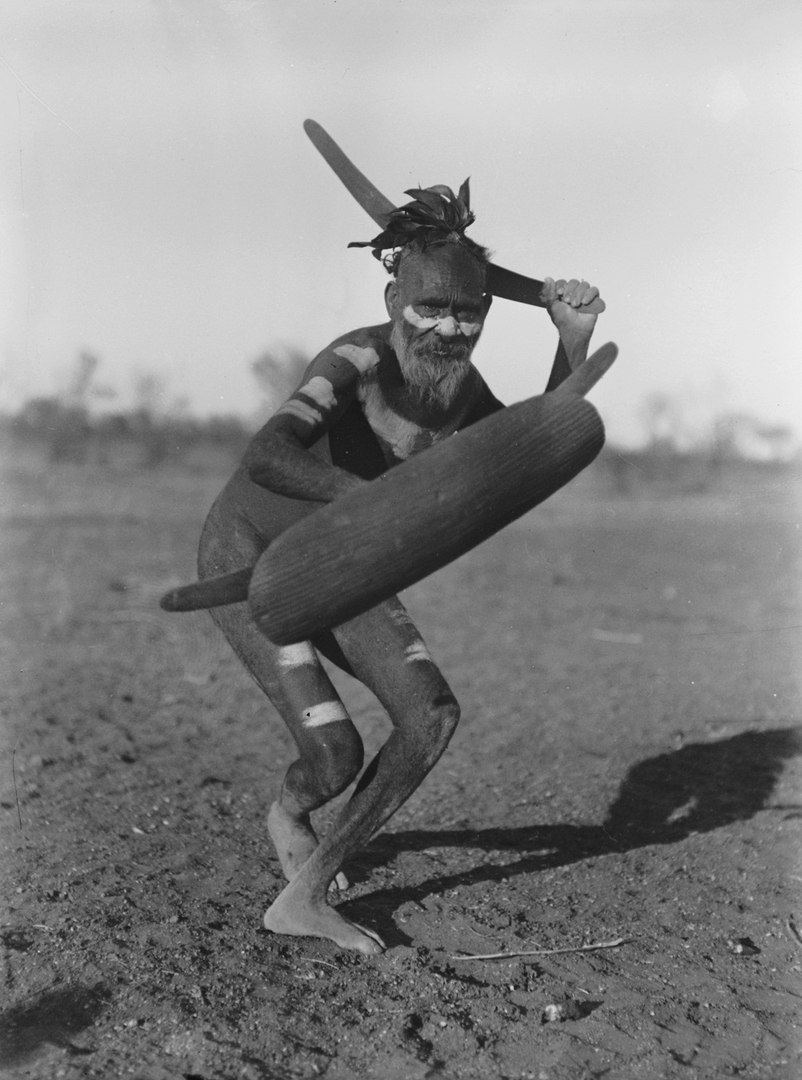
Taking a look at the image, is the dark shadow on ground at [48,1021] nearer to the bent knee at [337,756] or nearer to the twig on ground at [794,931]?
the bent knee at [337,756]

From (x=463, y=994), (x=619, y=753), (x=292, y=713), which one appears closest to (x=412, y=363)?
(x=292, y=713)

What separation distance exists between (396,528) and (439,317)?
92cm

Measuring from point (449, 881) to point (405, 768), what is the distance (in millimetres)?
1038

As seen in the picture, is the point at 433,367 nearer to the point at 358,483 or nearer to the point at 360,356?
the point at 360,356

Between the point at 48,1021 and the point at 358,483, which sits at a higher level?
the point at 358,483

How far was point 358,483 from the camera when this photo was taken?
3.22 m

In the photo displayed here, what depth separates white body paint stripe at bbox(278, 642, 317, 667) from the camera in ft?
11.8

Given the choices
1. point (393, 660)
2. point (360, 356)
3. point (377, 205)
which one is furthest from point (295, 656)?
point (377, 205)

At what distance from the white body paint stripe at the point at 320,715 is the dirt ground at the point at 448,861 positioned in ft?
2.43

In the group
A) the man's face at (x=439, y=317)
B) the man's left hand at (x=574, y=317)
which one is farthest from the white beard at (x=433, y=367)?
the man's left hand at (x=574, y=317)

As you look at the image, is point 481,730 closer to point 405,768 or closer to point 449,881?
point 449,881

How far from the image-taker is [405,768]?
3492 mm

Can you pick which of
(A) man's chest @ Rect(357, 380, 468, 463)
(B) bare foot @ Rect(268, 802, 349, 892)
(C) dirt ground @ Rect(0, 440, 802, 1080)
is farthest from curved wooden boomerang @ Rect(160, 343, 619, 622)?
(C) dirt ground @ Rect(0, 440, 802, 1080)

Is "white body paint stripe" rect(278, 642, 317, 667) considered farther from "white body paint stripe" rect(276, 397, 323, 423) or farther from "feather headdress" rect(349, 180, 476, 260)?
"feather headdress" rect(349, 180, 476, 260)
